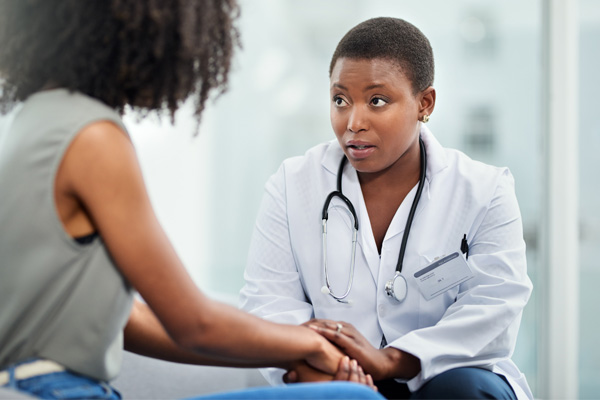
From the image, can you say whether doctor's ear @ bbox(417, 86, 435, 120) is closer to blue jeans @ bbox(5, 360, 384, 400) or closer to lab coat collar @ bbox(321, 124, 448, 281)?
lab coat collar @ bbox(321, 124, 448, 281)

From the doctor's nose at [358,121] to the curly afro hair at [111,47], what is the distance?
0.52 m

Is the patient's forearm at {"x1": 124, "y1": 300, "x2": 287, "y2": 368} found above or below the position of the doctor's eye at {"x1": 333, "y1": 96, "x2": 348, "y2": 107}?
below

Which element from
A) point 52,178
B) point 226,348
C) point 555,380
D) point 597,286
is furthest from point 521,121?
point 52,178

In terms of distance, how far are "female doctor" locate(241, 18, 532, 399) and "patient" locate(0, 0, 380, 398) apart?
46 cm

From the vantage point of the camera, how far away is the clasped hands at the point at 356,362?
48.1 inches

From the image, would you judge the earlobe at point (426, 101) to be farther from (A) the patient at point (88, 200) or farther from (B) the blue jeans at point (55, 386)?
(B) the blue jeans at point (55, 386)

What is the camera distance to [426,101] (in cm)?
156

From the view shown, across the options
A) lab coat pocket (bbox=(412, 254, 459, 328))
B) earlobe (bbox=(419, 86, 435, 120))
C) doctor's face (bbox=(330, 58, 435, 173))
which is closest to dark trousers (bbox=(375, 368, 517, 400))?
lab coat pocket (bbox=(412, 254, 459, 328))

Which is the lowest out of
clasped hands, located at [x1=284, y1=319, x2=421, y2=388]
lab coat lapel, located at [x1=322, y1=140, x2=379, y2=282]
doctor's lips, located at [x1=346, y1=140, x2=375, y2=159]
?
clasped hands, located at [x1=284, y1=319, x2=421, y2=388]

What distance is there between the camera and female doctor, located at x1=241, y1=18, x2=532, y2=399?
1368 millimetres

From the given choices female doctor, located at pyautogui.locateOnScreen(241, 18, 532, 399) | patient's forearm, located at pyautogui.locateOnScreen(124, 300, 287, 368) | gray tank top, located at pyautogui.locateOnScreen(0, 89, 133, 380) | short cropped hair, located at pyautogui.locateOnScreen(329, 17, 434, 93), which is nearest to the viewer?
gray tank top, located at pyautogui.locateOnScreen(0, 89, 133, 380)

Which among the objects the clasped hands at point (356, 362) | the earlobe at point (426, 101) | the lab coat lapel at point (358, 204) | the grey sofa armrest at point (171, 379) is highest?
the earlobe at point (426, 101)

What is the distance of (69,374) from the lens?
0.89m

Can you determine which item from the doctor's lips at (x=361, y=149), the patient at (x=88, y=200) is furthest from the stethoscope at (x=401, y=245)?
the patient at (x=88, y=200)
